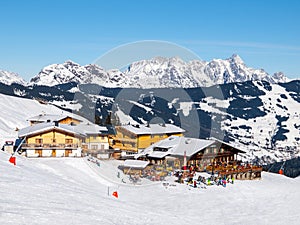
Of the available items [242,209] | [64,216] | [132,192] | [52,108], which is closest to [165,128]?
[132,192]

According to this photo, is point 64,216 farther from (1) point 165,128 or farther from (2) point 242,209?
(1) point 165,128

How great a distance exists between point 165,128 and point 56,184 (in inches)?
1963

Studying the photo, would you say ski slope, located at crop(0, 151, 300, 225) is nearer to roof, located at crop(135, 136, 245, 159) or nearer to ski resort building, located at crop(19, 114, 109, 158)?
ski resort building, located at crop(19, 114, 109, 158)

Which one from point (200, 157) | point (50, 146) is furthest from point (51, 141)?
point (200, 157)

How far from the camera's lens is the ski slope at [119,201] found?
20.0m

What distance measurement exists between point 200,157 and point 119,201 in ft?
96.7

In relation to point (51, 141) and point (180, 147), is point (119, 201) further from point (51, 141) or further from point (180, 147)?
point (180, 147)

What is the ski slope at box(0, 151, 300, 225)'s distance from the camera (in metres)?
20.0

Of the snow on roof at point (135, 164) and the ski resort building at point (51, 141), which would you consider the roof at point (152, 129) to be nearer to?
the snow on roof at point (135, 164)

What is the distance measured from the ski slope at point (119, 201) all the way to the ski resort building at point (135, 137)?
24385 mm

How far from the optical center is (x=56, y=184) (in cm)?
2894

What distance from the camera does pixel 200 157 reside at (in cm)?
5691

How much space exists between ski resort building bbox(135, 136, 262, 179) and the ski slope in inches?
326

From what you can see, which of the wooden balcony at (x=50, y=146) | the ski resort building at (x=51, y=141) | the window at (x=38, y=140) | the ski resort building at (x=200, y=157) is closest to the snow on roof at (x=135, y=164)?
the ski resort building at (x=200, y=157)
